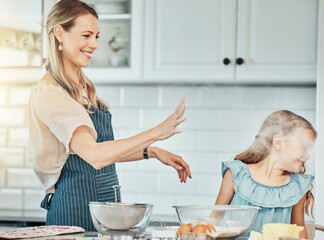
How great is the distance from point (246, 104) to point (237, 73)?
0.33 metres

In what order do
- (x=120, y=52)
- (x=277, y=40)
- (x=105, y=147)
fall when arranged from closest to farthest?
1. (x=105, y=147)
2. (x=277, y=40)
3. (x=120, y=52)

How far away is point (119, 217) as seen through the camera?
1472 mm

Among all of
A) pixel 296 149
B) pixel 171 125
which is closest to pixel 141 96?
pixel 296 149

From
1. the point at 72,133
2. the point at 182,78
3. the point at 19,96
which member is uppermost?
the point at 182,78

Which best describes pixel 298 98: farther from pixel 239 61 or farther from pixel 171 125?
pixel 171 125

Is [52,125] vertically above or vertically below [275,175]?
above

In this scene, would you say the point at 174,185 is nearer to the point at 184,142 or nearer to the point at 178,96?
the point at 184,142

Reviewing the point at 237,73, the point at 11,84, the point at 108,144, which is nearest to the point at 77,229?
the point at 108,144

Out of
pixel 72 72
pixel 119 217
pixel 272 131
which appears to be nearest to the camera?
pixel 119 217

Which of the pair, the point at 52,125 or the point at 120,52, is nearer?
the point at 52,125

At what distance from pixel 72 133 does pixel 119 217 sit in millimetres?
509

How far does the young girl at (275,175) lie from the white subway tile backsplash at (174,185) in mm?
952

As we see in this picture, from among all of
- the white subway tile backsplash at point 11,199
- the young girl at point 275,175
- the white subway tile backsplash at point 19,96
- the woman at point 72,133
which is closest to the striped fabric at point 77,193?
the woman at point 72,133

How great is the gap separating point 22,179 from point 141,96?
0.87 metres
